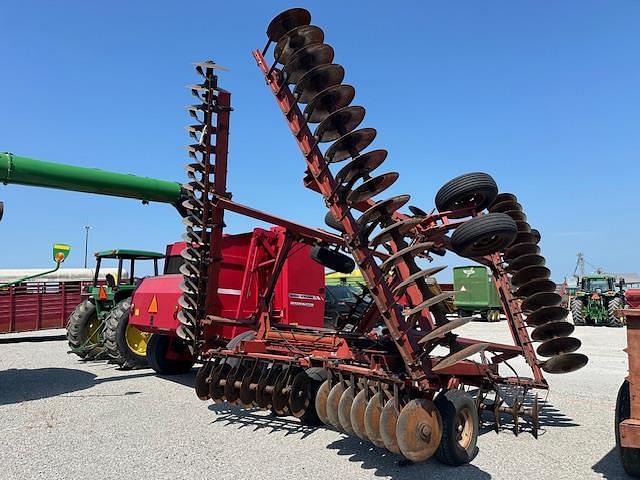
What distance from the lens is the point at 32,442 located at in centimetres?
486

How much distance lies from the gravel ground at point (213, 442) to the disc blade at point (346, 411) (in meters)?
0.29

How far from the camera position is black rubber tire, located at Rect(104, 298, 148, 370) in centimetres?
919

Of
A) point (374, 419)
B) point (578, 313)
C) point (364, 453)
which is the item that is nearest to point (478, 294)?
point (578, 313)

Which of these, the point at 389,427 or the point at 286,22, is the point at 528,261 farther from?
the point at 286,22

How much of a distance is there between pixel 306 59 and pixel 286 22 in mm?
438

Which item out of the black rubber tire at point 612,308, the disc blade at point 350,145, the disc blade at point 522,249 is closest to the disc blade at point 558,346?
the disc blade at point 522,249

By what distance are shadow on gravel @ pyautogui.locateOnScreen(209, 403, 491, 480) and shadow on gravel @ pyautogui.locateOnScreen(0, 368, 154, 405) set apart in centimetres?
221

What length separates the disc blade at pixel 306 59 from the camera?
14.7 ft

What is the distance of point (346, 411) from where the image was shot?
4.39 metres

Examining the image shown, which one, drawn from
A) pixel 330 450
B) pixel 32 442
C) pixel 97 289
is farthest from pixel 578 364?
pixel 97 289

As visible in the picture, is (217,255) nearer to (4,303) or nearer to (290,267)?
(290,267)

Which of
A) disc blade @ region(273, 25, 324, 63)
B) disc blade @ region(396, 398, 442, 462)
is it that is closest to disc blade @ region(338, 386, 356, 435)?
disc blade @ region(396, 398, 442, 462)

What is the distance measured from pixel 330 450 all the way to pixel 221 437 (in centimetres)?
A: 115

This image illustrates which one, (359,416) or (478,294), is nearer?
(359,416)
